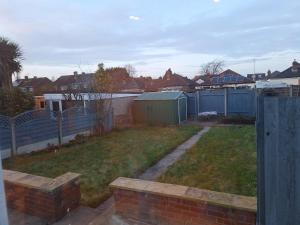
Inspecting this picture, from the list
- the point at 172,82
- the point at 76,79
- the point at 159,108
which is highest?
the point at 172,82

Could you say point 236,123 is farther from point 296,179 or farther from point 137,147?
point 296,179

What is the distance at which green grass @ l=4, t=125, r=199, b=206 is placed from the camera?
19.5ft

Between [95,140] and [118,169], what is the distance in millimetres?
4724

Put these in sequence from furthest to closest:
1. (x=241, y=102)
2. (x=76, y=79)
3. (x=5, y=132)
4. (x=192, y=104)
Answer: (x=76, y=79), (x=192, y=104), (x=241, y=102), (x=5, y=132)

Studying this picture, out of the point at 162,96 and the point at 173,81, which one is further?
the point at 173,81

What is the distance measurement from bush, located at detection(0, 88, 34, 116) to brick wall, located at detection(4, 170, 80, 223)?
9.37m

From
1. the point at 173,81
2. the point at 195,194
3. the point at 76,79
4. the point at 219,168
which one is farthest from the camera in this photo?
the point at 173,81

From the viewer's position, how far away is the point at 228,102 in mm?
18031

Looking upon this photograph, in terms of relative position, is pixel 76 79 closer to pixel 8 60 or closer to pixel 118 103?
pixel 8 60

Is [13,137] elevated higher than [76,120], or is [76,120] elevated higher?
[76,120]

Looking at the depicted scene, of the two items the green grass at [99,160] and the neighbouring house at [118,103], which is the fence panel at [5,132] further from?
the neighbouring house at [118,103]

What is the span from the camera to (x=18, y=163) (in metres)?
8.06

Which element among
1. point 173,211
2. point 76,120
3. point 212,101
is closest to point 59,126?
point 76,120

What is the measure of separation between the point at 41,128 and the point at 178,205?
8.40m
